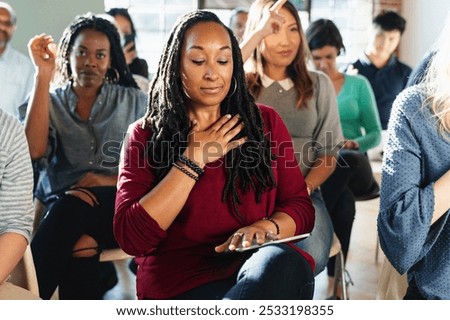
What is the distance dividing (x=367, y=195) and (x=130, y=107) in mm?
979

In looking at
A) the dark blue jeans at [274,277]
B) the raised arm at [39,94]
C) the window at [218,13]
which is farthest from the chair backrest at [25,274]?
the raised arm at [39,94]

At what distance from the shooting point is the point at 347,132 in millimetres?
2854

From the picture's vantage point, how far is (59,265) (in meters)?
1.97

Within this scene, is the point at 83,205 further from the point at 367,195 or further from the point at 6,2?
the point at 367,195

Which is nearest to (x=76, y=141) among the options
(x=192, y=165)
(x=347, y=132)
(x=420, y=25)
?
(x=192, y=165)

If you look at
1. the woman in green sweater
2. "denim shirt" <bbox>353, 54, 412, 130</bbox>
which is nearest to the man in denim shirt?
"denim shirt" <bbox>353, 54, 412, 130</bbox>

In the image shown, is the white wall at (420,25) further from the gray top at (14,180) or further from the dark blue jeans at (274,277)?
the gray top at (14,180)

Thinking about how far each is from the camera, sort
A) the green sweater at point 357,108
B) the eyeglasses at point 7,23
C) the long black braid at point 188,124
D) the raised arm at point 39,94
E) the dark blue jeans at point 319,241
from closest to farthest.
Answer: the long black braid at point 188,124 < the dark blue jeans at point 319,241 < the raised arm at point 39,94 < the eyeglasses at point 7,23 < the green sweater at point 357,108

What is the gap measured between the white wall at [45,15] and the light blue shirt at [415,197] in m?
1.24

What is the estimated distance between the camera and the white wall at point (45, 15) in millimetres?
2236

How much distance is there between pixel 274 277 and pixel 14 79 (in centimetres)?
143

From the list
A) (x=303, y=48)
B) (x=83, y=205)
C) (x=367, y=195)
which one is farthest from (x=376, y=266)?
(x=83, y=205)

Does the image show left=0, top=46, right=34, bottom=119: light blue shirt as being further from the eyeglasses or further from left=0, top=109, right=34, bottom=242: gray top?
left=0, top=109, right=34, bottom=242: gray top

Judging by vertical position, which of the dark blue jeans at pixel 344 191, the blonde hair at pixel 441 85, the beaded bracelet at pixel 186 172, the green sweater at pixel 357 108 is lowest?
the dark blue jeans at pixel 344 191
